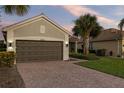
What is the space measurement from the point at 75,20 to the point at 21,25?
10594 mm

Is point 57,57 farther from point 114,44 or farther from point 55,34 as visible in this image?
point 114,44

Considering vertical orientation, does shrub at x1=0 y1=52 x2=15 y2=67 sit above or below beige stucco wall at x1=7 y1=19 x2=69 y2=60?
below

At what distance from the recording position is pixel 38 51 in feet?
68.6

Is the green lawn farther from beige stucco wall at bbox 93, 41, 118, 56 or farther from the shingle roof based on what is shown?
the shingle roof

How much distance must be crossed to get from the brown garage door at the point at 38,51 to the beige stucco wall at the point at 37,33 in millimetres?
418

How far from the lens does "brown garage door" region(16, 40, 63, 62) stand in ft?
65.6

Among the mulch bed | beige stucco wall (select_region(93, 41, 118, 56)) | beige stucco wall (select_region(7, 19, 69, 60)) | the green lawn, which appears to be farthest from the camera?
beige stucco wall (select_region(93, 41, 118, 56))

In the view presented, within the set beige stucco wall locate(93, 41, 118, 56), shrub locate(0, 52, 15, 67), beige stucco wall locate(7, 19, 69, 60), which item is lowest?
shrub locate(0, 52, 15, 67)

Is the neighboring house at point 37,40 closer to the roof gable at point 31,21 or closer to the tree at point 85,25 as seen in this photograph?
the roof gable at point 31,21

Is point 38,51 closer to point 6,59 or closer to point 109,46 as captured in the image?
point 6,59

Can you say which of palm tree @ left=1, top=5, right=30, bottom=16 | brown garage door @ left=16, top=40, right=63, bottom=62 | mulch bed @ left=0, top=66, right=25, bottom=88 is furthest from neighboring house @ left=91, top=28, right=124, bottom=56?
mulch bed @ left=0, top=66, right=25, bottom=88

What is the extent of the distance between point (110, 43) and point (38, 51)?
16.0 metres

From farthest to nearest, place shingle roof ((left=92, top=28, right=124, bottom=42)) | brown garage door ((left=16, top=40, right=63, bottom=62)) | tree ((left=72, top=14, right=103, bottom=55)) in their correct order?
1. shingle roof ((left=92, top=28, right=124, bottom=42))
2. tree ((left=72, top=14, right=103, bottom=55))
3. brown garage door ((left=16, top=40, right=63, bottom=62))

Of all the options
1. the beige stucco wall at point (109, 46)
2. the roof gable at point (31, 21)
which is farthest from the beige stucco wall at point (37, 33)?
the beige stucco wall at point (109, 46)
